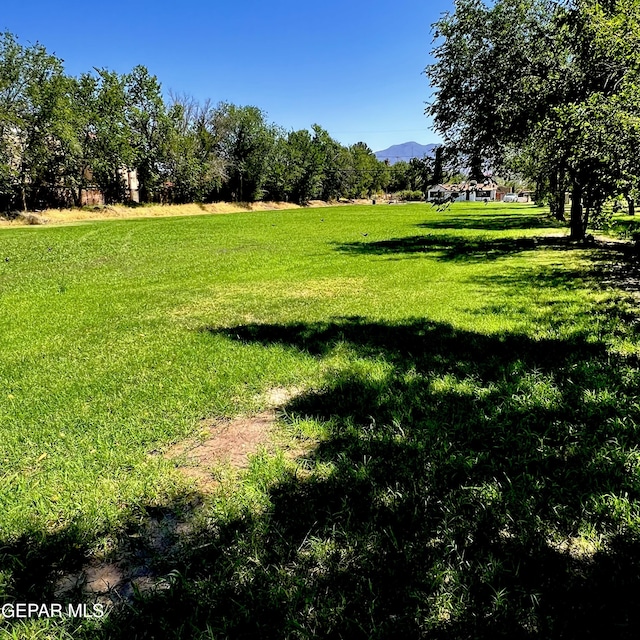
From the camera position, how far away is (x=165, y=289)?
8.21 meters

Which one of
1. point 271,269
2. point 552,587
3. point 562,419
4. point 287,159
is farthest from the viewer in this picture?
point 287,159

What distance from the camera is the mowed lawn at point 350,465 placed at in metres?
1.77

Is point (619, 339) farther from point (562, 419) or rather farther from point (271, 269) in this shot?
point (271, 269)

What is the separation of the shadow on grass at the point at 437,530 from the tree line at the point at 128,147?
11.3m

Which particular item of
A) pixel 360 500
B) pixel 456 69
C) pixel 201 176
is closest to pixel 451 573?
pixel 360 500

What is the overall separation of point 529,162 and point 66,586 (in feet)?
47.6

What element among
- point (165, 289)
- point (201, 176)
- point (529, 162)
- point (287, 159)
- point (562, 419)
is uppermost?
point (287, 159)

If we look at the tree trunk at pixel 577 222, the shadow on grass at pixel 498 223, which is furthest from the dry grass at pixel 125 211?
the tree trunk at pixel 577 222

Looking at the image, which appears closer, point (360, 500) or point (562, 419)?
point (360, 500)

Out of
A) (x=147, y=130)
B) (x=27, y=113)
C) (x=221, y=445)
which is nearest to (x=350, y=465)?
(x=221, y=445)

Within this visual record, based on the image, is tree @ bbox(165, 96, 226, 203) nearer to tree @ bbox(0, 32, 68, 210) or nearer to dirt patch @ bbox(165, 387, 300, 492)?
tree @ bbox(0, 32, 68, 210)

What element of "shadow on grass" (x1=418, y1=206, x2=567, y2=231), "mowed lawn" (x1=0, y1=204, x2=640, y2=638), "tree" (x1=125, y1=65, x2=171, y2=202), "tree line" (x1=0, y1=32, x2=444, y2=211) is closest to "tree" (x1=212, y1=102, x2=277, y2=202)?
"tree line" (x1=0, y1=32, x2=444, y2=211)

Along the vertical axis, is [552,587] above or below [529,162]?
below

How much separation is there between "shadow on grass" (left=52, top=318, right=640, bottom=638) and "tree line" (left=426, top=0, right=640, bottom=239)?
6175 mm
